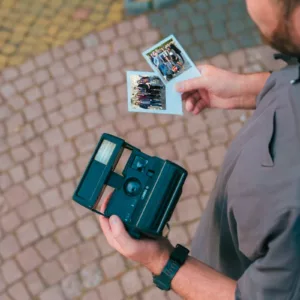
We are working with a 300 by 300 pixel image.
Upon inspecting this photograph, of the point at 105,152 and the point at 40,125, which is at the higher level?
the point at 105,152

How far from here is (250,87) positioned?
79.7 inches

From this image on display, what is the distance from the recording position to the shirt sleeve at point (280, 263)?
1135 mm

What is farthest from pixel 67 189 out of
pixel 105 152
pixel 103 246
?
pixel 105 152

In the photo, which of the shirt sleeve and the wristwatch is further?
the wristwatch

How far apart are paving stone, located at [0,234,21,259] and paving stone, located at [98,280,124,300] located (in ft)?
2.59

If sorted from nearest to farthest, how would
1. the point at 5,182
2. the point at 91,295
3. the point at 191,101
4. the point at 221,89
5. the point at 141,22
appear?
the point at 221,89
the point at 191,101
the point at 91,295
the point at 5,182
the point at 141,22

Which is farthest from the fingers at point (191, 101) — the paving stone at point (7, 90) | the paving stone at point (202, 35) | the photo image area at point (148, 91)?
the paving stone at point (7, 90)

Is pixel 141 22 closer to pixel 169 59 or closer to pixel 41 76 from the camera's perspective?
pixel 41 76

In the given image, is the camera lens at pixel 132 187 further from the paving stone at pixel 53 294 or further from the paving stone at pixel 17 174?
the paving stone at pixel 17 174

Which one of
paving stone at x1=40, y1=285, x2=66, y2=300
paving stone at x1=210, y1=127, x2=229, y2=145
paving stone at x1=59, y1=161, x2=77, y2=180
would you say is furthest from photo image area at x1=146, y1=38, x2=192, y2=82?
paving stone at x1=40, y1=285, x2=66, y2=300

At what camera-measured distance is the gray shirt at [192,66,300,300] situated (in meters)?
1.16

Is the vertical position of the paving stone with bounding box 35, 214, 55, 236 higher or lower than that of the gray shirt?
lower

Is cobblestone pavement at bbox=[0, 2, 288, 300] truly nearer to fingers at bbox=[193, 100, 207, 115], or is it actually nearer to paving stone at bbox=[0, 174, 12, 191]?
paving stone at bbox=[0, 174, 12, 191]

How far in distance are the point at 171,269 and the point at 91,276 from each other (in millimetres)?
1679
